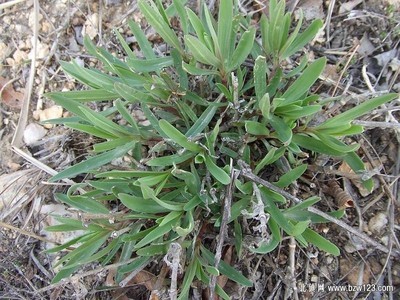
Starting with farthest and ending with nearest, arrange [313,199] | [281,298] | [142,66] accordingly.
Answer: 1. [281,298]
2. [142,66]
3. [313,199]

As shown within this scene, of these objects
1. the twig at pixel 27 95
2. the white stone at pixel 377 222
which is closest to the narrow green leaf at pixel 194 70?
the white stone at pixel 377 222

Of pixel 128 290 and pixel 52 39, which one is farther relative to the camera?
pixel 52 39

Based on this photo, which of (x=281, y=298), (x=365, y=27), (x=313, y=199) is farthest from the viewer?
(x=365, y=27)

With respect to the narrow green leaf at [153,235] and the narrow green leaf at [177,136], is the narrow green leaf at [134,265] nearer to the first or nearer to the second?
the narrow green leaf at [153,235]

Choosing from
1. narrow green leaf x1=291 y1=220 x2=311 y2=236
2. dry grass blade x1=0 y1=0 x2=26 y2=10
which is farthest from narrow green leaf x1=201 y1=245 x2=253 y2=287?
dry grass blade x1=0 y1=0 x2=26 y2=10

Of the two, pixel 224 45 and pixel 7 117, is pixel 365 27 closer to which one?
pixel 224 45

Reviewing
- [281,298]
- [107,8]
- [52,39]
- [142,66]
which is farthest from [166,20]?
[281,298]

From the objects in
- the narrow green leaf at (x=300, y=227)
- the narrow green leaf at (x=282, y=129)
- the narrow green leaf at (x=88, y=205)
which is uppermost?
the narrow green leaf at (x=282, y=129)
